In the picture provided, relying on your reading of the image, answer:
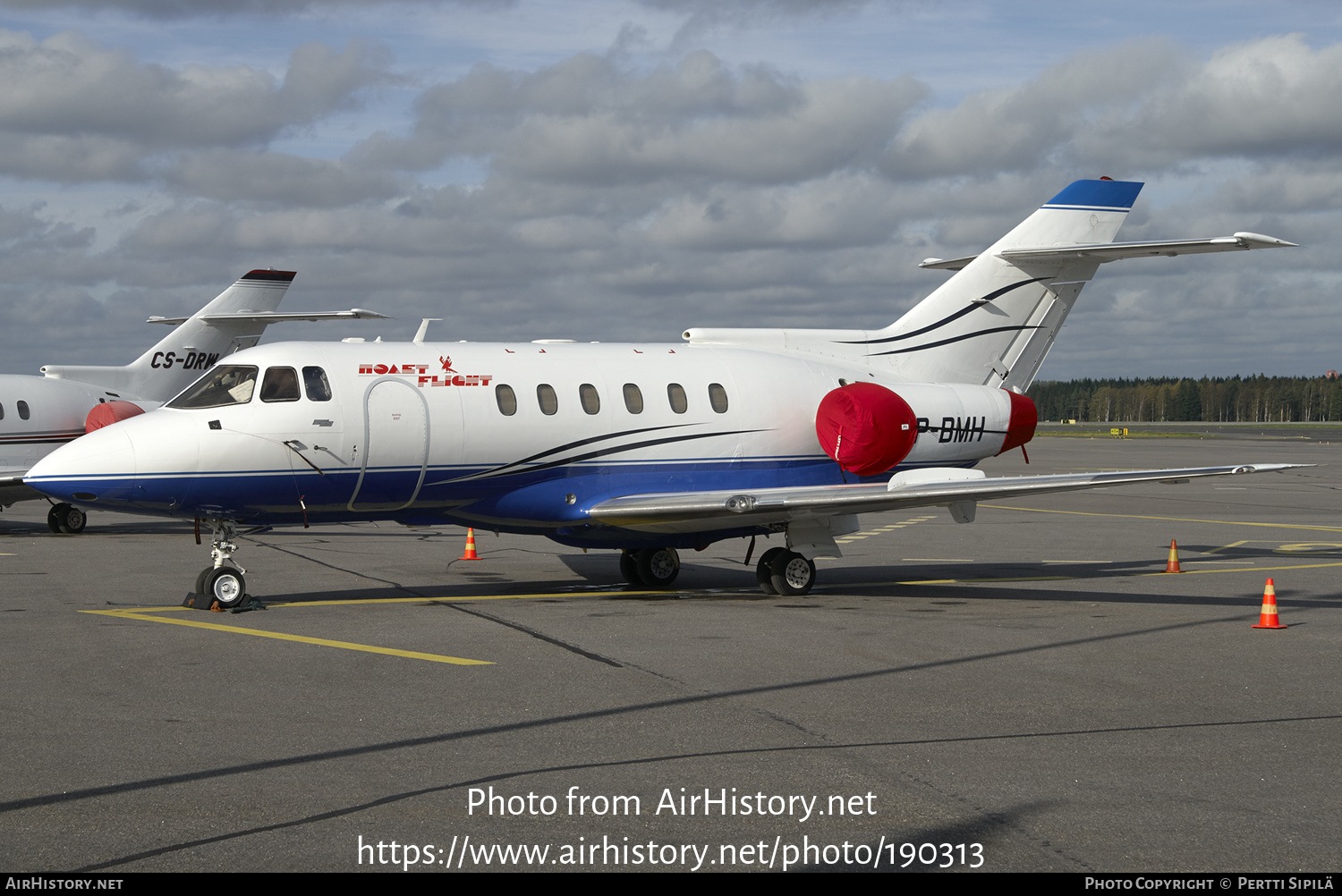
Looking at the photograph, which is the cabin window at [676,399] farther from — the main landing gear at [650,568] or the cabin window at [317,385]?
the cabin window at [317,385]

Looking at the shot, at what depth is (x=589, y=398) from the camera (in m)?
16.3

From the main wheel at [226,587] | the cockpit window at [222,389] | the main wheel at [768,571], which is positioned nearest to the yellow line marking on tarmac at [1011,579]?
the main wheel at [768,571]

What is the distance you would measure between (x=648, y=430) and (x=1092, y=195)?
8.31m

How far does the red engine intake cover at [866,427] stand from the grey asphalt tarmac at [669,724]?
179 centimetres

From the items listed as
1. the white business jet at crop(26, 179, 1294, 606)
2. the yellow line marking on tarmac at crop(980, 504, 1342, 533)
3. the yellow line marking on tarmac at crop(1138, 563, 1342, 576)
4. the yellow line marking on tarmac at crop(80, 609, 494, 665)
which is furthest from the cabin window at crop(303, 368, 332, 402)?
the yellow line marking on tarmac at crop(980, 504, 1342, 533)

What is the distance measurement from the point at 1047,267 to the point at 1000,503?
642 inches

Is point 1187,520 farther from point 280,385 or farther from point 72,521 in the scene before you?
point 72,521

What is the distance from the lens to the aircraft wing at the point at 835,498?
47.5ft

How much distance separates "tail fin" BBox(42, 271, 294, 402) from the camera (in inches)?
1190

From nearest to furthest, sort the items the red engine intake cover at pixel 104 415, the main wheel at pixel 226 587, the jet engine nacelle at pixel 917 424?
the main wheel at pixel 226 587
the jet engine nacelle at pixel 917 424
the red engine intake cover at pixel 104 415

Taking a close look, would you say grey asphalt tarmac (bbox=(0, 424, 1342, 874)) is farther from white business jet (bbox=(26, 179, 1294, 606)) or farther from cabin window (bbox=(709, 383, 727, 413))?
cabin window (bbox=(709, 383, 727, 413))

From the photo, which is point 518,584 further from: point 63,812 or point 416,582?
point 63,812

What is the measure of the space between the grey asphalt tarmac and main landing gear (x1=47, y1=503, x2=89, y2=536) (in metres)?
8.90
